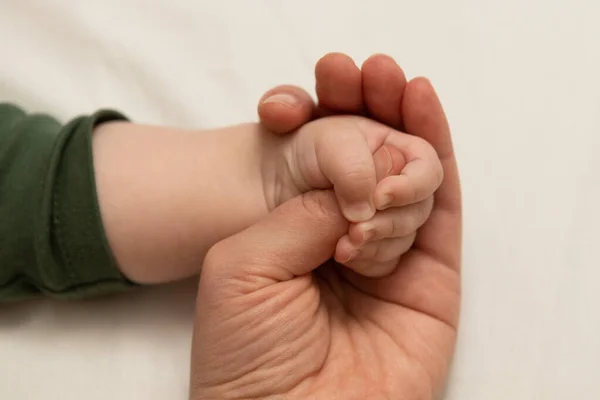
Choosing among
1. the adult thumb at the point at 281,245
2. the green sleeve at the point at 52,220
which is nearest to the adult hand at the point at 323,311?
the adult thumb at the point at 281,245

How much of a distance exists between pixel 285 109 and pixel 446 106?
27 centimetres

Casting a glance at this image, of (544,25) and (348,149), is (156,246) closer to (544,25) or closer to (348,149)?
(348,149)

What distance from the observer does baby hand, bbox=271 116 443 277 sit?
606mm

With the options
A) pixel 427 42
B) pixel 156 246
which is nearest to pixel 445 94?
pixel 427 42

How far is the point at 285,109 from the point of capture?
68 centimetres

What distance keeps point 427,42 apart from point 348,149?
35 centimetres

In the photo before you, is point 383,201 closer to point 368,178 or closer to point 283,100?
point 368,178

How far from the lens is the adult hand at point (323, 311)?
0.62 meters

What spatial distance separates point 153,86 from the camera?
882 mm

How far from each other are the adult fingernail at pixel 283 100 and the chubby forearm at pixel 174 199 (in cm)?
6

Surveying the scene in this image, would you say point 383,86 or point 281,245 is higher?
point 383,86

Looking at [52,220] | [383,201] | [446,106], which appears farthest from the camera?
[446,106]

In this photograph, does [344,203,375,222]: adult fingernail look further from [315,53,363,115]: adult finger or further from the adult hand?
[315,53,363,115]: adult finger

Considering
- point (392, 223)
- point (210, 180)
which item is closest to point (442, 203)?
point (392, 223)
